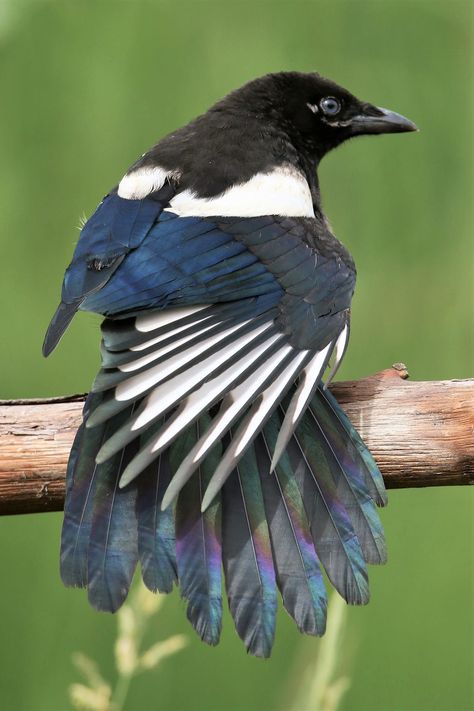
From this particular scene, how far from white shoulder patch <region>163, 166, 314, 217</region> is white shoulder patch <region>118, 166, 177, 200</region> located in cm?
3

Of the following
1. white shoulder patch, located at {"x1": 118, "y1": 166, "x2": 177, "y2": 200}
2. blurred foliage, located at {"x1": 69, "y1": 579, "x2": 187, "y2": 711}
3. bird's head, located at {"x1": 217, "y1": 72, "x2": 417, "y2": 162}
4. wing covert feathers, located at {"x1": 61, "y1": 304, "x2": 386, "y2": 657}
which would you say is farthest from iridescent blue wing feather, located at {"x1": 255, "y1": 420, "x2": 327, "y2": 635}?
bird's head, located at {"x1": 217, "y1": 72, "x2": 417, "y2": 162}

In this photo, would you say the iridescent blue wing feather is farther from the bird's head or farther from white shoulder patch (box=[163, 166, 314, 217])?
the bird's head

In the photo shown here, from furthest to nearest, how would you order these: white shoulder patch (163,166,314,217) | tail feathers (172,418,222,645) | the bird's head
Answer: the bird's head < white shoulder patch (163,166,314,217) < tail feathers (172,418,222,645)

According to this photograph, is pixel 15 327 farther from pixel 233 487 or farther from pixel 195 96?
pixel 233 487

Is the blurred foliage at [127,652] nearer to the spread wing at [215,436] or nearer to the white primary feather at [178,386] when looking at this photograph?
the spread wing at [215,436]

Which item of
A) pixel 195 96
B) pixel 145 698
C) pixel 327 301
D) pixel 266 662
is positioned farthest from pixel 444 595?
pixel 195 96

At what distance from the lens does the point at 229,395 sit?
1.01m

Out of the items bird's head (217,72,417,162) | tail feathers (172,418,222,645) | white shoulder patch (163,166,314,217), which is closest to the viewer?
tail feathers (172,418,222,645)

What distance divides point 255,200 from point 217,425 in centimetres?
28

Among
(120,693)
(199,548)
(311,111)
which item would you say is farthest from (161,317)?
(311,111)

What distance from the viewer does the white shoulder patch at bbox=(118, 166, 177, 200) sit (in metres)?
1.21

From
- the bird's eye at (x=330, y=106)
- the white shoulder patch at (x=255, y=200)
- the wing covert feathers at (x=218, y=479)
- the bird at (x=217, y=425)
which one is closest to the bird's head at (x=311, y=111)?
the bird's eye at (x=330, y=106)

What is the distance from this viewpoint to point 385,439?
108cm

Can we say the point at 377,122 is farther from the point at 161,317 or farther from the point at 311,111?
the point at 161,317
